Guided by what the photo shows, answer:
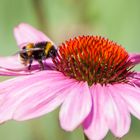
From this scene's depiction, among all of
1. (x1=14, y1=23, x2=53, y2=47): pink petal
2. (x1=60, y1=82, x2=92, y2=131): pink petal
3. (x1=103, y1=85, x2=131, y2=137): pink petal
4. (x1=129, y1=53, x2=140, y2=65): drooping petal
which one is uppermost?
(x1=60, y1=82, x2=92, y2=131): pink petal

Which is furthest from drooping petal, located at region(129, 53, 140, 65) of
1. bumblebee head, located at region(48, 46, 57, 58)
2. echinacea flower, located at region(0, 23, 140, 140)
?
bumblebee head, located at region(48, 46, 57, 58)

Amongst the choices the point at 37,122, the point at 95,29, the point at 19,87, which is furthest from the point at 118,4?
the point at 19,87

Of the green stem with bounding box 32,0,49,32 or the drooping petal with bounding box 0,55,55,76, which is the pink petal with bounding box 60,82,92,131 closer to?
the drooping petal with bounding box 0,55,55,76

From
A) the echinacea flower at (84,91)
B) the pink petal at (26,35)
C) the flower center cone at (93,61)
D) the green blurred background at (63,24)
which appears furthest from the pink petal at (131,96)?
the green blurred background at (63,24)

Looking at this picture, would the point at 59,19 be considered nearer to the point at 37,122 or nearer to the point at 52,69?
the point at 37,122

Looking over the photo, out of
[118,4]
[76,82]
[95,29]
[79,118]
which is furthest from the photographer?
[118,4]

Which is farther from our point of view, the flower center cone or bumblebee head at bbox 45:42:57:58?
bumblebee head at bbox 45:42:57:58

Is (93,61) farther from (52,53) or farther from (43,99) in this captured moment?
(43,99)
